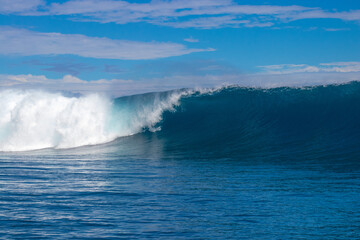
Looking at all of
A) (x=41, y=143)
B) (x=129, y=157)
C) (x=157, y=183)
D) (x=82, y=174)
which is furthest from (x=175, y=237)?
(x=41, y=143)

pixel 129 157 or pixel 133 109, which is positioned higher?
pixel 133 109

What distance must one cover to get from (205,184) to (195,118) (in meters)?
11.8

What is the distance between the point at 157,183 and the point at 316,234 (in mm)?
4000

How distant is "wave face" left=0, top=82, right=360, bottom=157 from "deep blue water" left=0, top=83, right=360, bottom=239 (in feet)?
0.41

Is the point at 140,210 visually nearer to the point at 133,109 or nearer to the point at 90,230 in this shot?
the point at 90,230

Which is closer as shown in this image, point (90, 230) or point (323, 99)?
point (90, 230)

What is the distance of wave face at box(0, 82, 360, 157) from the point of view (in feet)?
55.1

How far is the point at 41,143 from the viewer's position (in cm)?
1964

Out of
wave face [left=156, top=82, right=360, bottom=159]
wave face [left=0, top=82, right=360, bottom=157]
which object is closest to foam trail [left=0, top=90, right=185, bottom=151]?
wave face [left=0, top=82, right=360, bottom=157]

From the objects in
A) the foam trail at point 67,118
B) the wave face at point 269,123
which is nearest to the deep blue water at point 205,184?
the wave face at point 269,123

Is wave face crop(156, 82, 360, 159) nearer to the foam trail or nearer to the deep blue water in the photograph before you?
the deep blue water

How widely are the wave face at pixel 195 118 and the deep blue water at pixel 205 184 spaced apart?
4.9 inches

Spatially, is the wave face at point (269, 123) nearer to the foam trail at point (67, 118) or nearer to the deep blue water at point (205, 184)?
the deep blue water at point (205, 184)

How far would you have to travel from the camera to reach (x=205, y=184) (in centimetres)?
903
